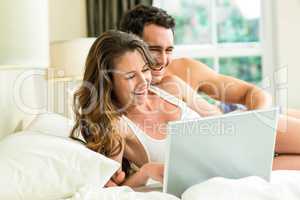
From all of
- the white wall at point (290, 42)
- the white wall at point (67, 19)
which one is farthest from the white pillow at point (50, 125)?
the white wall at point (290, 42)

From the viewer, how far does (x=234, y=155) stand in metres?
1.32

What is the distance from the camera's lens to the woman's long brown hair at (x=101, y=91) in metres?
1.61

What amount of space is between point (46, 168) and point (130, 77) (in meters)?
0.47

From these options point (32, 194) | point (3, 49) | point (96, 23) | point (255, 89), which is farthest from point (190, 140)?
point (96, 23)

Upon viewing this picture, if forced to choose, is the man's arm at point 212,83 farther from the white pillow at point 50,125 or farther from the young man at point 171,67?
the white pillow at point 50,125

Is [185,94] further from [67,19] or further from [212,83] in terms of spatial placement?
[67,19]

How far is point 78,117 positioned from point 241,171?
0.63 m

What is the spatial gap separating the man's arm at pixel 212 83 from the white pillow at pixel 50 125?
79 cm

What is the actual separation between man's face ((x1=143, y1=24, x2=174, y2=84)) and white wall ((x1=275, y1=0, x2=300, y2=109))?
181 cm

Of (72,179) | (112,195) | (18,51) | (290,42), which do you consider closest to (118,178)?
(72,179)

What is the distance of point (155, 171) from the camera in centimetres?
142

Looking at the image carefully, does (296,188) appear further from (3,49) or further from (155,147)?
(3,49)

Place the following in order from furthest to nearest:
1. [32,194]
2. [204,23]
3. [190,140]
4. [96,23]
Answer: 1. [204,23]
2. [96,23]
3. [32,194]
4. [190,140]

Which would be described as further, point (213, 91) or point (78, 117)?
point (213, 91)
